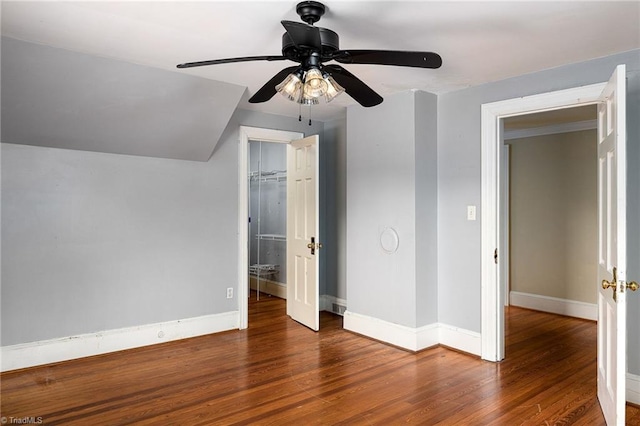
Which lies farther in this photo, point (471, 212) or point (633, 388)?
point (471, 212)

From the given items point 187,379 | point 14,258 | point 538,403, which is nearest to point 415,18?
point 538,403

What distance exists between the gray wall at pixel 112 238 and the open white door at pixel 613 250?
328 centimetres

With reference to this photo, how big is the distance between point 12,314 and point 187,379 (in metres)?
1.52

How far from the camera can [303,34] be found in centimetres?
180

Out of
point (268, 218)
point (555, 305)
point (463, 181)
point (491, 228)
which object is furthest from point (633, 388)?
point (268, 218)

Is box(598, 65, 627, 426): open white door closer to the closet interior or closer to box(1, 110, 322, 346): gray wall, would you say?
box(1, 110, 322, 346): gray wall

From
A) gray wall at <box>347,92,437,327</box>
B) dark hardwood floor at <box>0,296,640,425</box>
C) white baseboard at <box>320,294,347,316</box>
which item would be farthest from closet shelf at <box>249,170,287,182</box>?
dark hardwood floor at <box>0,296,640,425</box>

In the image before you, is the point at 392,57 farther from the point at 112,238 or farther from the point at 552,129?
the point at 552,129

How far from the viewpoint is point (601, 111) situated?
2760 mm

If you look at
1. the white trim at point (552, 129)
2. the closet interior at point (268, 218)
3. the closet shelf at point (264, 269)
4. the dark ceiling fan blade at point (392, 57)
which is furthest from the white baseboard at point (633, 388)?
the closet shelf at point (264, 269)

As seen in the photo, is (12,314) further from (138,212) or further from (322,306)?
(322,306)

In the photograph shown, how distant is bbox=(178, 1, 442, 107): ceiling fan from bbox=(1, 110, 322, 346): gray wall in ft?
7.20

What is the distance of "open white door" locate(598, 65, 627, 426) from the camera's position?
2207mm

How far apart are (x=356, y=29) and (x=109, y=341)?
10.9 ft
